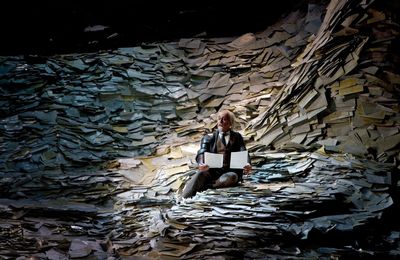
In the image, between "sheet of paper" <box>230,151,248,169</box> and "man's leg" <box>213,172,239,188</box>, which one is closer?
"sheet of paper" <box>230,151,248,169</box>

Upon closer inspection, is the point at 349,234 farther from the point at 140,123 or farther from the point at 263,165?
the point at 140,123

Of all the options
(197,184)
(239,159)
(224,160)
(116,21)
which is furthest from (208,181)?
(116,21)

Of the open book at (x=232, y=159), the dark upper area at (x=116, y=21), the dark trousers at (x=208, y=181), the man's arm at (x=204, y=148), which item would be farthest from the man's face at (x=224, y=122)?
the dark upper area at (x=116, y=21)

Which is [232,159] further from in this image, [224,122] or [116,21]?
[116,21]

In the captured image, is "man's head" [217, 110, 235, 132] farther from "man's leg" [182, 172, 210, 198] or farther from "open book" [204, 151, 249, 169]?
"man's leg" [182, 172, 210, 198]

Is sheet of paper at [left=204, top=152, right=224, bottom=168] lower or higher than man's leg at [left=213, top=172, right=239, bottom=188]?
higher

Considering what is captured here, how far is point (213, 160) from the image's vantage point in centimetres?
454

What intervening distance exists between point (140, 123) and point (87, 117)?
2.80 ft

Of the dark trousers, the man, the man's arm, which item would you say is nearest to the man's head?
the man

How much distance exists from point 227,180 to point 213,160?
0.88 feet

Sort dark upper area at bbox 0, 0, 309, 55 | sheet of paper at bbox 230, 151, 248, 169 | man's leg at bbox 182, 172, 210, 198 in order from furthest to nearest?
dark upper area at bbox 0, 0, 309, 55 → man's leg at bbox 182, 172, 210, 198 → sheet of paper at bbox 230, 151, 248, 169

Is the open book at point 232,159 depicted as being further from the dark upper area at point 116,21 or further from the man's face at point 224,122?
the dark upper area at point 116,21

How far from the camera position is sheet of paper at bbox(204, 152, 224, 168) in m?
4.54

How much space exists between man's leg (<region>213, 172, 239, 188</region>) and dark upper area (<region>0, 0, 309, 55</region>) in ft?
14.9
